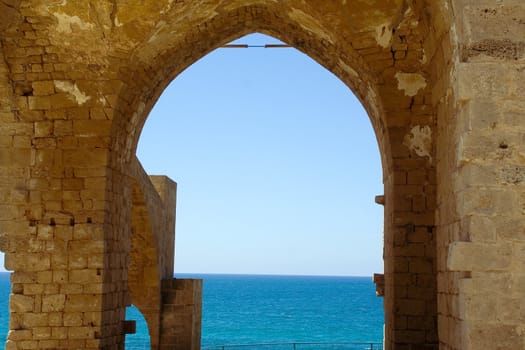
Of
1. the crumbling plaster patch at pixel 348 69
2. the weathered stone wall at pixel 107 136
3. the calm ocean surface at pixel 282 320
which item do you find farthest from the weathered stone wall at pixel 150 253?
the calm ocean surface at pixel 282 320

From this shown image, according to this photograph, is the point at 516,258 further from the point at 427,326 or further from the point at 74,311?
the point at 74,311

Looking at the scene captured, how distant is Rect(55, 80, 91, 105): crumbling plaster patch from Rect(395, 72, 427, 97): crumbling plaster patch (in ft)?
11.5

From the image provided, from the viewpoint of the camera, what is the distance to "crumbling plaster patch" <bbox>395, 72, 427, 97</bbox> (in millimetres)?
8031

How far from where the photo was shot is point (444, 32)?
18.1 feet

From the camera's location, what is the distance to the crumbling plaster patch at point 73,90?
8.29 m

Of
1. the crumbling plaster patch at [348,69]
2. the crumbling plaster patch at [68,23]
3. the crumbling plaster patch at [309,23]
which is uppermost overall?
the crumbling plaster patch at [309,23]

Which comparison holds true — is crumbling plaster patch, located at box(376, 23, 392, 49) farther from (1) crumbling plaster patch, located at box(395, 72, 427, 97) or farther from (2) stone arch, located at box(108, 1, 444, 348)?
(1) crumbling plaster patch, located at box(395, 72, 427, 97)

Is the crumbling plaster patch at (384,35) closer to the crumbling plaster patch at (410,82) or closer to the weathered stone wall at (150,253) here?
the crumbling plaster patch at (410,82)

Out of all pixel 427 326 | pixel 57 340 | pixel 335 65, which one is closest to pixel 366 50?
pixel 335 65

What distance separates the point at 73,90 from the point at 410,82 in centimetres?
381

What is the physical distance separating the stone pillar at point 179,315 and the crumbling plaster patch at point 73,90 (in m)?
7.51

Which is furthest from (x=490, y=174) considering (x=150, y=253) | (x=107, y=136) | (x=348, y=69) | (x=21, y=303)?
(x=150, y=253)

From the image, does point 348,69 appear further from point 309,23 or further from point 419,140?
point 419,140

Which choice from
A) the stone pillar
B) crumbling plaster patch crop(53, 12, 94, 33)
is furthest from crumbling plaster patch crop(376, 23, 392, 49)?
the stone pillar
